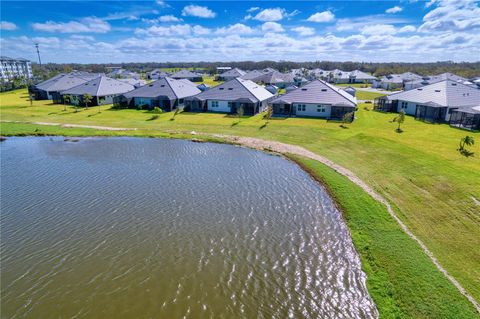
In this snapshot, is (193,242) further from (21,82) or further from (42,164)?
(21,82)

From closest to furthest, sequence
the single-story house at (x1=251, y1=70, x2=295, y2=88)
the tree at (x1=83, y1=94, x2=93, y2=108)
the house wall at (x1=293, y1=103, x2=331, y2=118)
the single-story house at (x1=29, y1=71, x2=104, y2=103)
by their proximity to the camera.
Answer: the house wall at (x1=293, y1=103, x2=331, y2=118) → the tree at (x1=83, y1=94, x2=93, y2=108) → the single-story house at (x1=29, y1=71, x2=104, y2=103) → the single-story house at (x1=251, y1=70, x2=295, y2=88)

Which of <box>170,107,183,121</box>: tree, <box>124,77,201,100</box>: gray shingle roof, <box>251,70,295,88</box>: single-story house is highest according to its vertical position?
<box>251,70,295,88</box>: single-story house

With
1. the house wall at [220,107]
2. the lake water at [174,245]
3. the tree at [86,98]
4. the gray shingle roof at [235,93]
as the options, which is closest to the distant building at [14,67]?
the tree at [86,98]

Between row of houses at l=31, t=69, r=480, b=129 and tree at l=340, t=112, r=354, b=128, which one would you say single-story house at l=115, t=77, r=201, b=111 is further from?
tree at l=340, t=112, r=354, b=128

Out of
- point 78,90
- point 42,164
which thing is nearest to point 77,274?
point 42,164

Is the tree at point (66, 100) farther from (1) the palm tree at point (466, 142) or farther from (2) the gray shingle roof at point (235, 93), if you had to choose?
(1) the palm tree at point (466, 142)

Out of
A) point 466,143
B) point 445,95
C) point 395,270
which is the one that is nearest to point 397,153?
point 466,143

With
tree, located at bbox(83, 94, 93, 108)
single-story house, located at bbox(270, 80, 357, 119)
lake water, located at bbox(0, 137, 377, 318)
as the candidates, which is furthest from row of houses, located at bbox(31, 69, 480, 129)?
lake water, located at bbox(0, 137, 377, 318)
